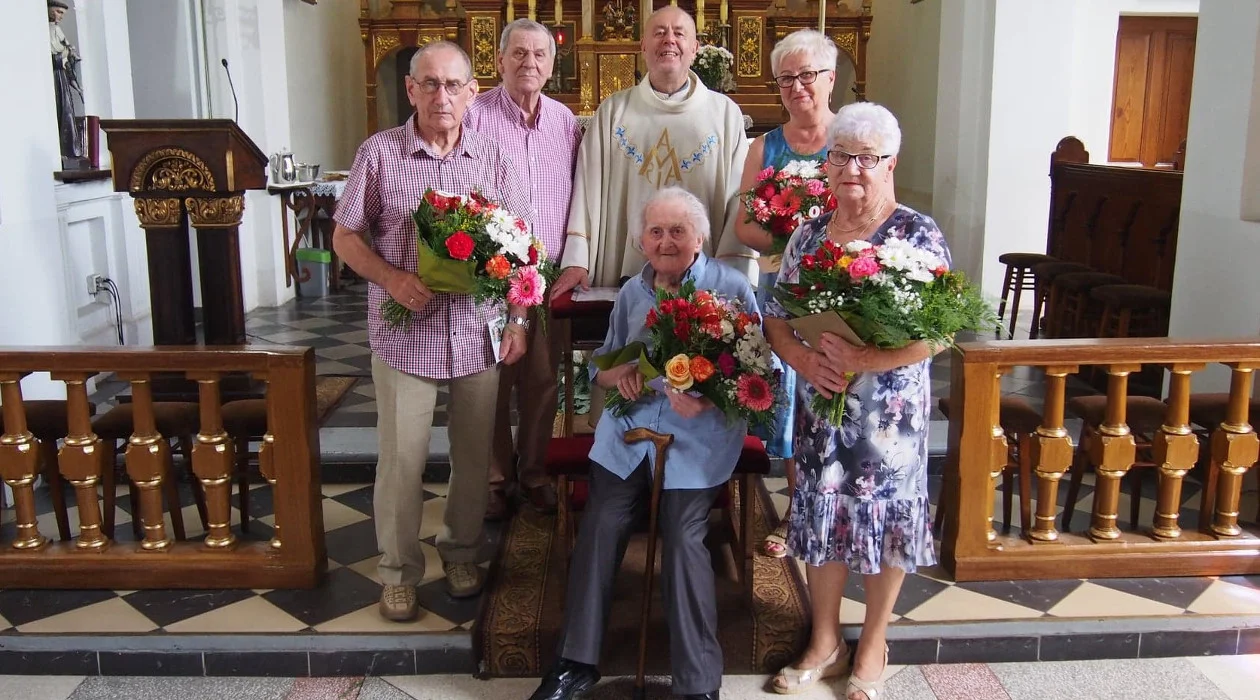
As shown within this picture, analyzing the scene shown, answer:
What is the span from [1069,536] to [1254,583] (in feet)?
1.92

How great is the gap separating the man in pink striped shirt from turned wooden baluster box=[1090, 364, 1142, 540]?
1874 millimetres

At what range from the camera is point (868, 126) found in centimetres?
267

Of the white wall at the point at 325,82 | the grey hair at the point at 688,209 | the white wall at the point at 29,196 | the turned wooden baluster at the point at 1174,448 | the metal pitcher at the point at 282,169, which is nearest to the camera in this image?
the grey hair at the point at 688,209

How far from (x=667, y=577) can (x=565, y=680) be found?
395mm

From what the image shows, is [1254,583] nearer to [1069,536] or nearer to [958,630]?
[1069,536]

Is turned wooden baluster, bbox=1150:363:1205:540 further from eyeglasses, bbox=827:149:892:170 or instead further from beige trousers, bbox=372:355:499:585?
beige trousers, bbox=372:355:499:585

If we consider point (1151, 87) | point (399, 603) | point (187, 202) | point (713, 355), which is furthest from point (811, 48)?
point (1151, 87)

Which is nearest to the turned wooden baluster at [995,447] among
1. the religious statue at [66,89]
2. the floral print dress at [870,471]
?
the floral print dress at [870,471]

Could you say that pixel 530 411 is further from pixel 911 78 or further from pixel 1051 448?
pixel 911 78

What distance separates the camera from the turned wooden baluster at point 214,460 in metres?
3.43

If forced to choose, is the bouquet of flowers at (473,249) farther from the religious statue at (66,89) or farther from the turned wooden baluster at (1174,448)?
the religious statue at (66,89)

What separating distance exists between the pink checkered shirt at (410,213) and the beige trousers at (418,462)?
65 mm

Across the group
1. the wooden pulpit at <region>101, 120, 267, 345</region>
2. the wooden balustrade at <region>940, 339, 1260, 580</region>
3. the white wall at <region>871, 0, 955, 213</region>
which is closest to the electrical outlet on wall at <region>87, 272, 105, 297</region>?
the wooden pulpit at <region>101, 120, 267, 345</region>

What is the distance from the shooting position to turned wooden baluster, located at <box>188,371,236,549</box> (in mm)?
3430
